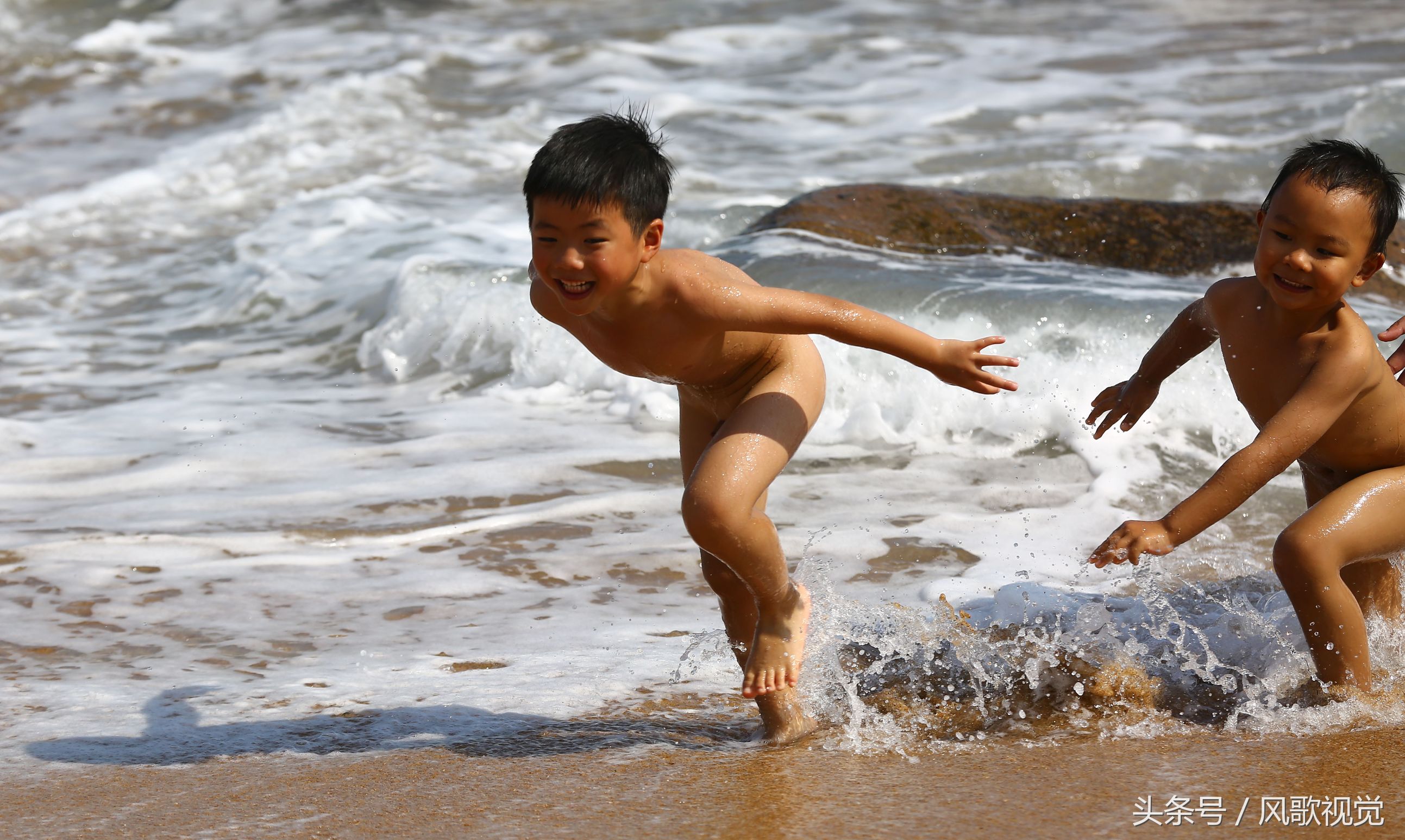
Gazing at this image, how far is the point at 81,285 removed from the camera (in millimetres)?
8336

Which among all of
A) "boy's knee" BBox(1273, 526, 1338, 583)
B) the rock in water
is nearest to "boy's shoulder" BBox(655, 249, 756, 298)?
"boy's knee" BBox(1273, 526, 1338, 583)

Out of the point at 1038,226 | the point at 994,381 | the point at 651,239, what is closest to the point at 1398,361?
the point at 994,381

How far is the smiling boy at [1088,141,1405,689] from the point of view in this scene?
2.79 meters

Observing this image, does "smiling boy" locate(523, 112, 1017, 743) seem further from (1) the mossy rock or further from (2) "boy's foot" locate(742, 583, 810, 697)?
(1) the mossy rock

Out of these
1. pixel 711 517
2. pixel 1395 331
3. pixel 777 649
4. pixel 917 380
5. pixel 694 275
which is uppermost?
pixel 694 275

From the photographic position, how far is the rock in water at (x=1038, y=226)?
6840 millimetres

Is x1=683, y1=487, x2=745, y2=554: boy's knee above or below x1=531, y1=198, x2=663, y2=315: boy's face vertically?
below

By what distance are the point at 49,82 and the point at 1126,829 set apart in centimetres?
1363

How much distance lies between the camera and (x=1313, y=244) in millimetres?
2809

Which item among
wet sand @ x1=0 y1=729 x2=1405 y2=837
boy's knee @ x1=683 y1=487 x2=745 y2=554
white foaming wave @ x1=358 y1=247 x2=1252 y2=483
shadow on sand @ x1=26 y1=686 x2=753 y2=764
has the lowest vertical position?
shadow on sand @ x1=26 y1=686 x2=753 y2=764

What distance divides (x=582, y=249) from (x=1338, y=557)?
1.62 meters

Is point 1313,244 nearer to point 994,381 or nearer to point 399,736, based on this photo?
point 994,381

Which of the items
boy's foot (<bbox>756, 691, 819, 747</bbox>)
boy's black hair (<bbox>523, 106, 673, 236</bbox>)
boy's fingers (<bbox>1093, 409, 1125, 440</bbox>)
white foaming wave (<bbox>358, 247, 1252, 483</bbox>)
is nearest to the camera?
boy's black hair (<bbox>523, 106, 673, 236</bbox>)

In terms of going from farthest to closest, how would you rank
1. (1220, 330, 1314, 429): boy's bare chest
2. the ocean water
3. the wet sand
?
the ocean water < (1220, 330, 1314, 429): boy's bare chest < the wet sand
